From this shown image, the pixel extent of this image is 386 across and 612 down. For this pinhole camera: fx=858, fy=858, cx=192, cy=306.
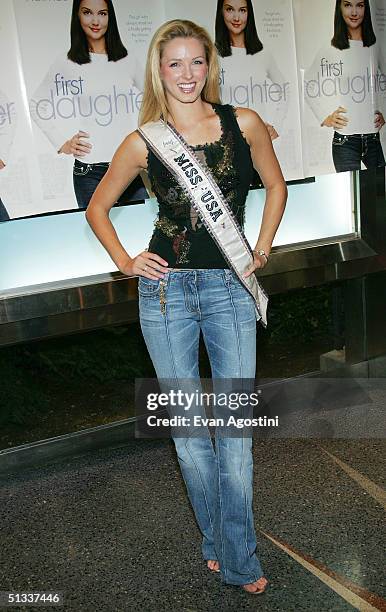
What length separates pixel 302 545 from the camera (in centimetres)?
304

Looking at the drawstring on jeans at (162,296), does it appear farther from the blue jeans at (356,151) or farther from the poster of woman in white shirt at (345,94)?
the blue jeans at (356,151)

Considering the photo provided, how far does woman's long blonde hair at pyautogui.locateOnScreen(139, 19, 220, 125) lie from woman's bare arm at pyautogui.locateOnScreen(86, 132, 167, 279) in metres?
0.09

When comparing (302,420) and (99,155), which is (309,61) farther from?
(302,420)

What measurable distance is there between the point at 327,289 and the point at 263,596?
2211 mm

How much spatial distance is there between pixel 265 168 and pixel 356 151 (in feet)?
5.09

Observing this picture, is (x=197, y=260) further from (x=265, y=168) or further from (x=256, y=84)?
(x=256, y=84)

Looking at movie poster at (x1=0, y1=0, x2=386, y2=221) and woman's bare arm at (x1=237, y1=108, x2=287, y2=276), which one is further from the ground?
movie poster at (x1=0, y1=0, x2=386, y2=221)

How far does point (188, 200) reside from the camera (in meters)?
2.56

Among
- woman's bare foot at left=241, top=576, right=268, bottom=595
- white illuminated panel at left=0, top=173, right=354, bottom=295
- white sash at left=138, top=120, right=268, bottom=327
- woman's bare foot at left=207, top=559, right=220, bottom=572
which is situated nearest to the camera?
white sash at left=138, top=120, right=268, bottom=327

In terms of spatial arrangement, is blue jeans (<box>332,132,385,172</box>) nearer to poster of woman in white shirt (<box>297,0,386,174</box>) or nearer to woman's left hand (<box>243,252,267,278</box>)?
poster of woman in white shirt (<box>297,0,386,174</box>)

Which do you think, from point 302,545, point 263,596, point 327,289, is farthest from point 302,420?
point 263,596

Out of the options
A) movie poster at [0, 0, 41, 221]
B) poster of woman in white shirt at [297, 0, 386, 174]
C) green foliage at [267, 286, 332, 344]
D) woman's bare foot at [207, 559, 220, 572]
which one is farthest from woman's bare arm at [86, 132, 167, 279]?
green foliage at [267, 286, 332, 344]

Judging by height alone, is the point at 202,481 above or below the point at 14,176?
below

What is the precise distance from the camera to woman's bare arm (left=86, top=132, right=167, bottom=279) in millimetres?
2574
